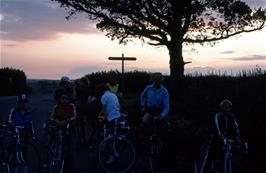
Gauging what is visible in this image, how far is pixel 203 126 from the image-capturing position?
1349cm

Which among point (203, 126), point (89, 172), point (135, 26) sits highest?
point (135, 26)

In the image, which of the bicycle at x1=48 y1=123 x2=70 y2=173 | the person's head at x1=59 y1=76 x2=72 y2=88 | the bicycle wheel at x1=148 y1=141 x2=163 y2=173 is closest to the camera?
the bicycle at x1=48 y1=123 x2=70 y2=173

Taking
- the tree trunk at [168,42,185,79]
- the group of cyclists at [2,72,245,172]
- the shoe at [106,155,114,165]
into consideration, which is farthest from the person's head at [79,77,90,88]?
the tree trunk at [168,42,185,79]

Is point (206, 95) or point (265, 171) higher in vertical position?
point (206, 95)

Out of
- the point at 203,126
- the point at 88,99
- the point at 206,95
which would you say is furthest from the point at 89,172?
the point at 88,99

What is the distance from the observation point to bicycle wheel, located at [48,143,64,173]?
39.9 feet

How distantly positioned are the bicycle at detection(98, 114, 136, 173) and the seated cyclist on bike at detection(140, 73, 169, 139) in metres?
0.50

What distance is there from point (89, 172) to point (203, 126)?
2.61 meters

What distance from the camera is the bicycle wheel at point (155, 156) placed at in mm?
12633

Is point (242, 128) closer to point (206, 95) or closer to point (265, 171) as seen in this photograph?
point (265, 171)

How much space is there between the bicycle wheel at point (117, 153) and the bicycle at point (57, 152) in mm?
1054

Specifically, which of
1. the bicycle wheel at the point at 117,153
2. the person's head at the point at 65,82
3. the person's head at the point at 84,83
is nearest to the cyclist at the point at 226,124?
the bicycle wheel at the point at 117,153

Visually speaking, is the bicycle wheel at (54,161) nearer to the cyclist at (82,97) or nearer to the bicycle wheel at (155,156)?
the bicycle wheel at (155,156)

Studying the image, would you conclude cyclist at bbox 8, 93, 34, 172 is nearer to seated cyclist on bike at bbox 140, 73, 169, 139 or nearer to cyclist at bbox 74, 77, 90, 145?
seated cyclist on bike at bbox 140, 73, 169, 139
